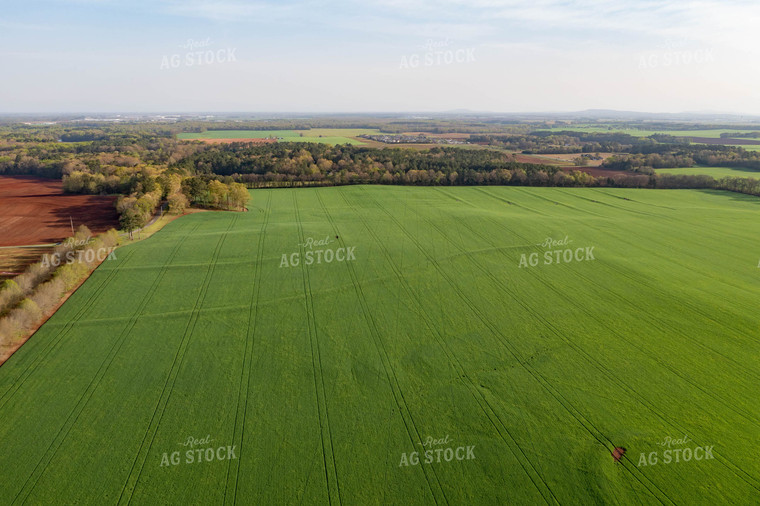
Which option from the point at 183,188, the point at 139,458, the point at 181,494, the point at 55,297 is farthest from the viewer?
the point at 183,188

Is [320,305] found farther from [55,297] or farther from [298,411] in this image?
[55,297]

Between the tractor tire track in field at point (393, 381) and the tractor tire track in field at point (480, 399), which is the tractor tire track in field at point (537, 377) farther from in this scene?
the tractor tire track in field at point (393, 381)

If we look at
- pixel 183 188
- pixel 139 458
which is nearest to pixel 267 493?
pixel 139 458

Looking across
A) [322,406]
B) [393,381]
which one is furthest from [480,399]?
[322,406]

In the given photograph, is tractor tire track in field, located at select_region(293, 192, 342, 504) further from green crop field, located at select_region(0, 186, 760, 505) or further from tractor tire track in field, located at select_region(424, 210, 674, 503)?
tractor tire track in field, located at select_region(424, 210, 674, 503)

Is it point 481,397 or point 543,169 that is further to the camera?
point 543,169

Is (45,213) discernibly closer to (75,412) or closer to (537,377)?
(75,412)
